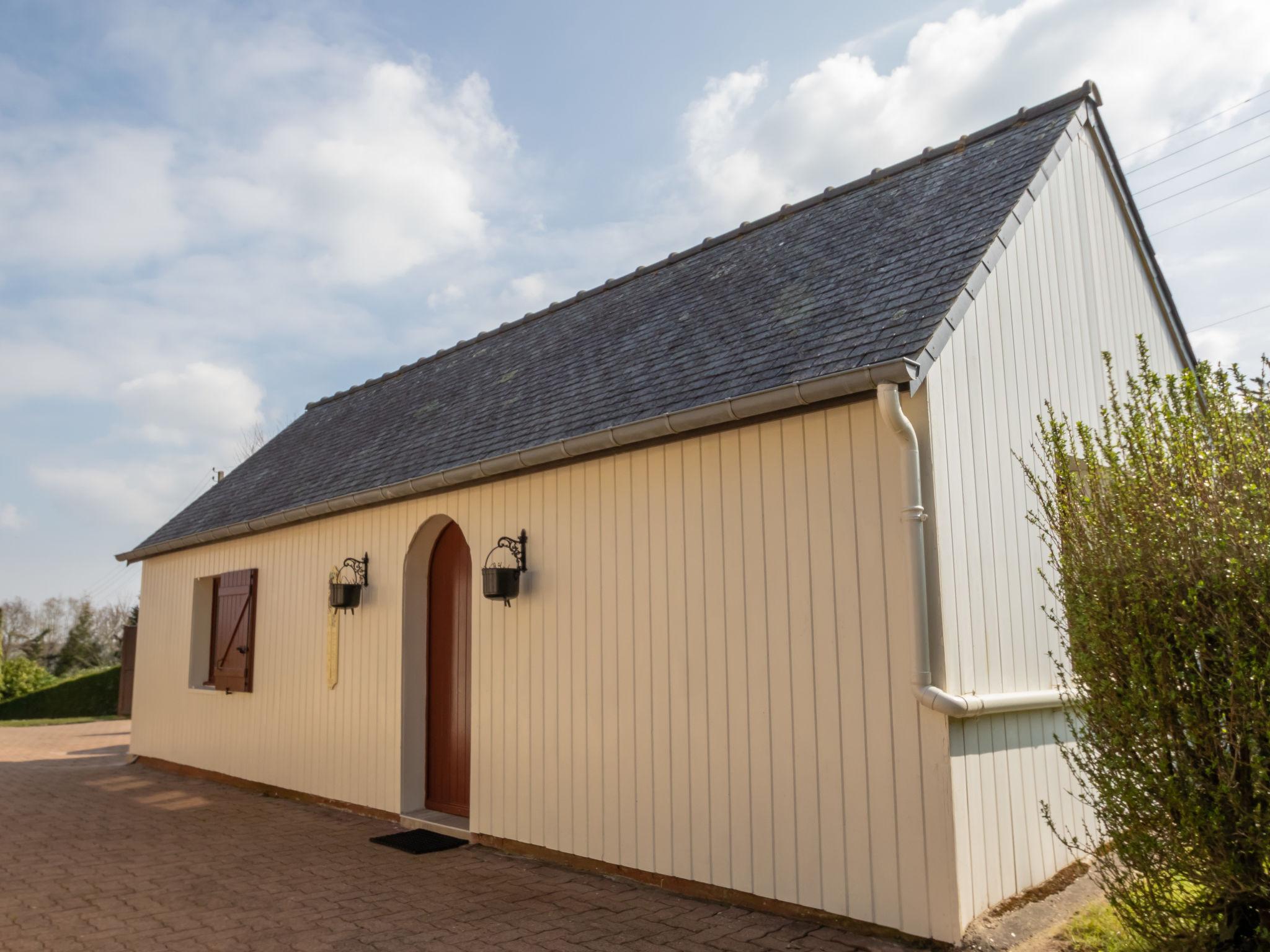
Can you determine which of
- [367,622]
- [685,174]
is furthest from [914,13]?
[367,622]

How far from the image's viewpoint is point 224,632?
31.3ft

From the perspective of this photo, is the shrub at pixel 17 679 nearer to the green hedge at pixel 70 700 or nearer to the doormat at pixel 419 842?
the green hedge at pixel 70 700

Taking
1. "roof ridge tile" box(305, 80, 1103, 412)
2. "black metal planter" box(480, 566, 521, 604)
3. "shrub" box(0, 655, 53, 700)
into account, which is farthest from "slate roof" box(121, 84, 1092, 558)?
"shrub" box(0, 655, 53, 700)

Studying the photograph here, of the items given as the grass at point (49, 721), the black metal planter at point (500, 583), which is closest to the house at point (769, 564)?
the black metal planter at point (500, 583)

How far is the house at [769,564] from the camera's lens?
4.09 m

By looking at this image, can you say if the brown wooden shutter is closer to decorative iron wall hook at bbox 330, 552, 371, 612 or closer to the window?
the window

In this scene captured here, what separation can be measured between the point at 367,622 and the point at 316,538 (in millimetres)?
1301

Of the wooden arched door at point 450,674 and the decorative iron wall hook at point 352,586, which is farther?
the decorative iron wall hook at point 352,586

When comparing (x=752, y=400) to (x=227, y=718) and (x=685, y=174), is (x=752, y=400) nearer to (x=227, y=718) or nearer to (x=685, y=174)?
(x=685, y=174)

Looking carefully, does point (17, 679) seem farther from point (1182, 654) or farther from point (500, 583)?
point (1182, 654)

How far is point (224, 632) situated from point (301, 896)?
536cm

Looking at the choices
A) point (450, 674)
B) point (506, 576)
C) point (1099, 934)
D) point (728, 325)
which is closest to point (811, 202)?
point (728, 325)

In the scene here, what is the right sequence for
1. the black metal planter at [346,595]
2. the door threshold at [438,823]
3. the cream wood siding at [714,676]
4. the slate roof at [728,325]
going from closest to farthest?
the cream wood siding at [714,676] → the slate roof at [728,325] → the door threshold at [438,823] → the black metal planter at [346,595]

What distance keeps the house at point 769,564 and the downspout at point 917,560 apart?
0.06 feet
